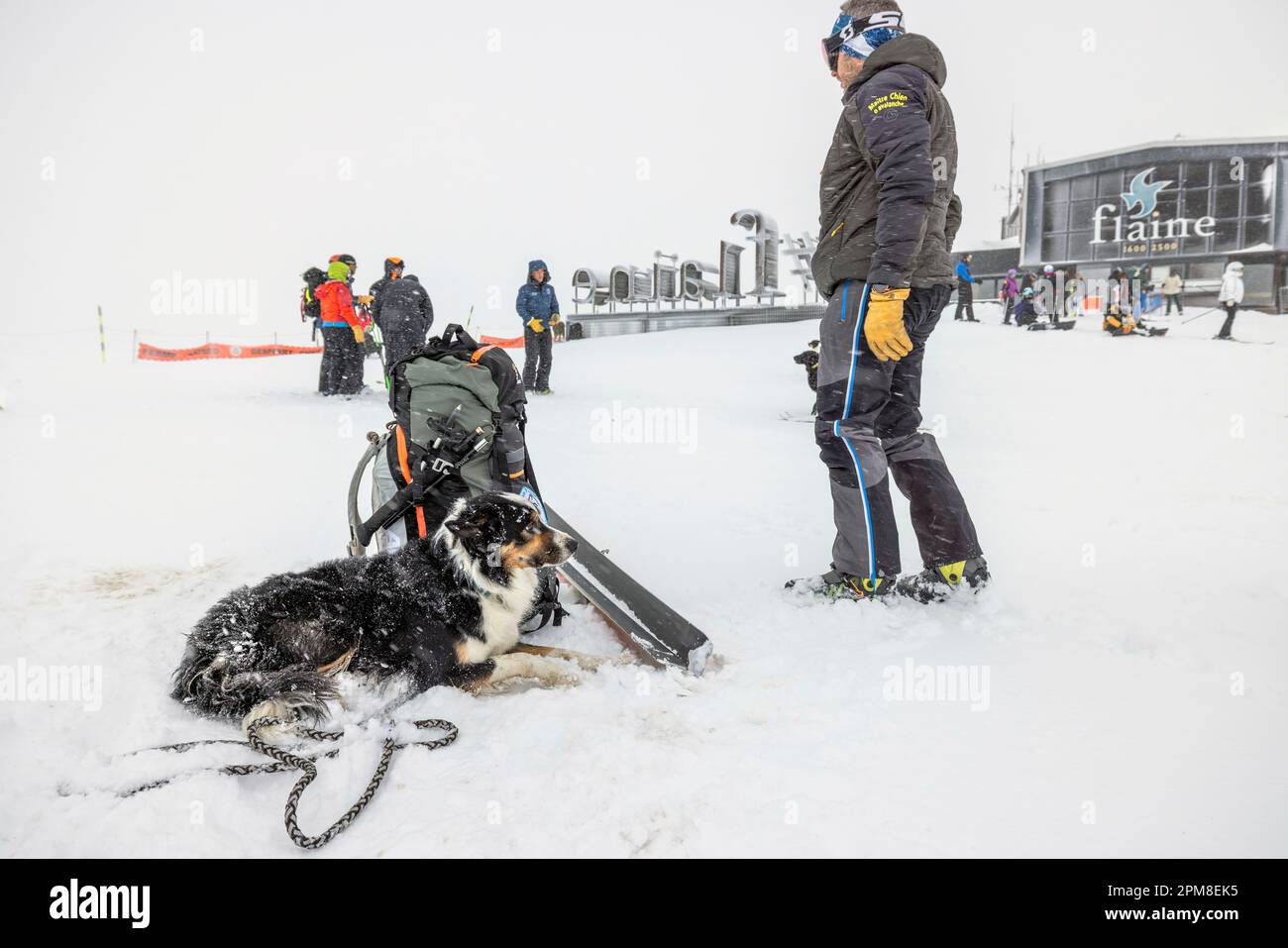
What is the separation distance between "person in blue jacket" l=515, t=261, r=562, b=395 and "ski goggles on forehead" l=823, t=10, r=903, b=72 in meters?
8.65

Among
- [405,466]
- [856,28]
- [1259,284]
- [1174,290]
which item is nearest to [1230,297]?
[1174,290]

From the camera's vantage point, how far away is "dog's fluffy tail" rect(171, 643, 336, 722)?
2.29 meters

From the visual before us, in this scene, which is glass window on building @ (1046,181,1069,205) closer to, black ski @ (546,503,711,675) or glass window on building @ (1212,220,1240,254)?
glass window on building @ (1212,220,1240,254)

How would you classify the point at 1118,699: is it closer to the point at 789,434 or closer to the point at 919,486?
the point at 919,486

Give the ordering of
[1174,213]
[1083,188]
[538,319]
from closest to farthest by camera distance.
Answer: [538,319], [1174,213], [1083,188]

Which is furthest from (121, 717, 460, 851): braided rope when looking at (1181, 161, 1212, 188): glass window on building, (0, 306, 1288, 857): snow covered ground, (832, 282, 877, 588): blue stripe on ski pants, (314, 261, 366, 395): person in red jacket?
(1181, 161, 1212, 188): glass window on building

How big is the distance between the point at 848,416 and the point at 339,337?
30.9 ft

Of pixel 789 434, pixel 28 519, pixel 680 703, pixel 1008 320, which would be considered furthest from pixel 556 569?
pixel 1008 320

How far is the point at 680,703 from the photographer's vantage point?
7.66ft

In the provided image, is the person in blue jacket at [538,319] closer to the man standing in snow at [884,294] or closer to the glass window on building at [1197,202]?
the man standing in snow at [884,294]

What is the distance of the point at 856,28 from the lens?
2.95 meters

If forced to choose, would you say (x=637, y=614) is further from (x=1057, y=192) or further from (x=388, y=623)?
(x=1057, y=192)

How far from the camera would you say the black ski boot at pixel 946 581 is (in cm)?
305

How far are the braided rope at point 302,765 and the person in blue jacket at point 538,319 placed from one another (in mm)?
9471
